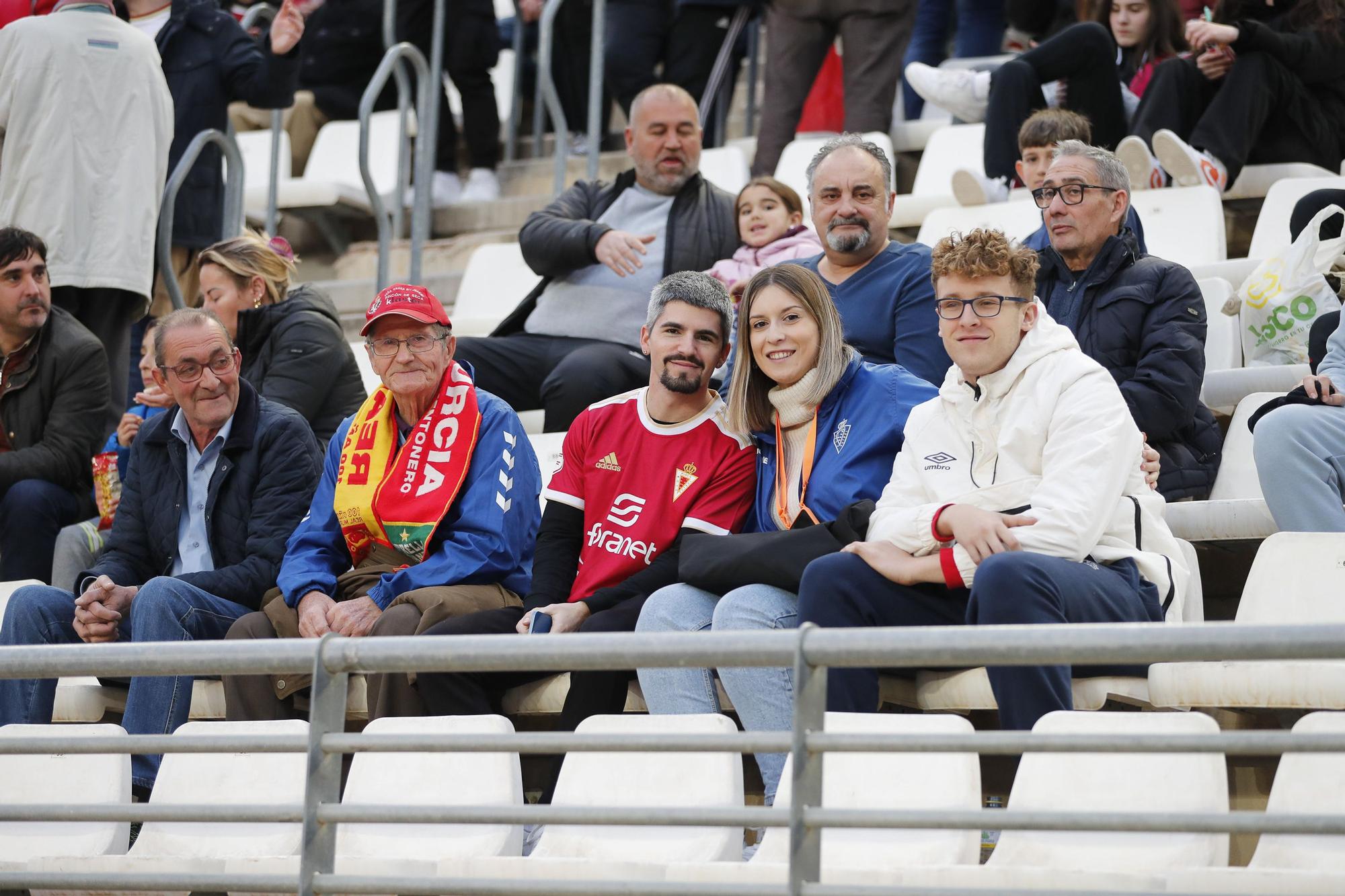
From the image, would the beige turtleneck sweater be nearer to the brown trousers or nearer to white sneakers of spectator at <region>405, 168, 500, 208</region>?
the brown trousers

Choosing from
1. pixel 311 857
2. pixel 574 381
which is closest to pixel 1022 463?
pixel 311 857

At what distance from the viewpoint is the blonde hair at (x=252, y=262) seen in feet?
17.2

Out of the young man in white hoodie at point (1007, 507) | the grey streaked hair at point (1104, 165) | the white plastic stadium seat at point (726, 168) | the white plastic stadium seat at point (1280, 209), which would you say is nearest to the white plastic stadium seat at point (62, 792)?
the young man in white hoodie at point (1007, 507)

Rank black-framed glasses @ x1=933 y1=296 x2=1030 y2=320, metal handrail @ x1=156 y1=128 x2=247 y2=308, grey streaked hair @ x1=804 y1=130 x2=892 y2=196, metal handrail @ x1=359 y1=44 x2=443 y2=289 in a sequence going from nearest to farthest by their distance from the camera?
black-framed glasses @ x1=933 y1=296 x2=1030 y2=320 → grey streaked hair @ x1=804 y1=130 x2=892 y2=196 → metal handrail @ x1=156 y1=128 x2=247 y2=308 → metal handrail @ x1=359 y1=44 x2=443 y2=289

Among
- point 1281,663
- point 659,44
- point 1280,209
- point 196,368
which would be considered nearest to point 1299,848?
point 1281,663

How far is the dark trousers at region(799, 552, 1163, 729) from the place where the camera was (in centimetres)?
301

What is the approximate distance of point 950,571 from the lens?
3.30 m

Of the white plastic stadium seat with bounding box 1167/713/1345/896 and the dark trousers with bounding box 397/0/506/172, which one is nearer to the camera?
the white plastic stadium seat with bounding box 1167/713/1345/896

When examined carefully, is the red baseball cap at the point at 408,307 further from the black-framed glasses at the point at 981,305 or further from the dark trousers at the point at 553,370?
the black-framed glasses at the point at 981,305

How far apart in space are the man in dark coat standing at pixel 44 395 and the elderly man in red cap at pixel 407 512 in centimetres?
107

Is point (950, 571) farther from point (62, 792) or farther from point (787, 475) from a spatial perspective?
point (62, 792)

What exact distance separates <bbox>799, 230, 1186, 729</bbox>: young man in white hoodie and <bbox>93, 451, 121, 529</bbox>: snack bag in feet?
7.56

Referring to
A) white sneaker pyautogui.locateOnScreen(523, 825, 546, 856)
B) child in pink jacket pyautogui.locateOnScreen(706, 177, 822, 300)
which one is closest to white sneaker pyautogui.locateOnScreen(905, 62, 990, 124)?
child in pink jacket pyautogui.locateOnScreen(706, 177, 822, 300)

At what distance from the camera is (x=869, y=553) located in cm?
338
